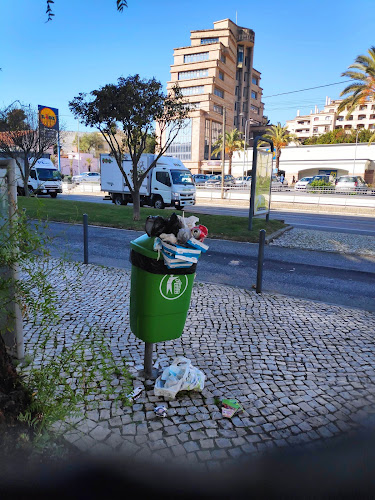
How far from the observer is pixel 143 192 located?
22.0 meters

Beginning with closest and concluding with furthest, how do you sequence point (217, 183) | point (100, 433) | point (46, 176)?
point (100, 433) < point (46, 176) < point (217, 183)

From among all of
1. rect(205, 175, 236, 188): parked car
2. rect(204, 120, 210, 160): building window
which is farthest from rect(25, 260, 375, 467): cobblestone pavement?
rect(204, 120, 210, 160): building window

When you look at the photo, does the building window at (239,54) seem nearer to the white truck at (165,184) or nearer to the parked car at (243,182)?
the parked car at (243,182)

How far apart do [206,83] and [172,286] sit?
8205 centimetres

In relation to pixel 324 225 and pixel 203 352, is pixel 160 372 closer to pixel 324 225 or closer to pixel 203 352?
pixel 203 352

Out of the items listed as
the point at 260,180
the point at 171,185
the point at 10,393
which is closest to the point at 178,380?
the point at 10,393

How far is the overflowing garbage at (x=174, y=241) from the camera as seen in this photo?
294 centimetres

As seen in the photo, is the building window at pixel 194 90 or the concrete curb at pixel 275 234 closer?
the concrete curb at pixel 275 234

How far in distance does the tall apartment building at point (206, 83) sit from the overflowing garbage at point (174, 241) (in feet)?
225

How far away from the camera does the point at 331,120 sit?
104125 millimetres

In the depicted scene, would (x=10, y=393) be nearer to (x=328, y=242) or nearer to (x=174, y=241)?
(x=174, y=241)

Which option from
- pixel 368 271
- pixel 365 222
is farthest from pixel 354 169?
pixel 368 271

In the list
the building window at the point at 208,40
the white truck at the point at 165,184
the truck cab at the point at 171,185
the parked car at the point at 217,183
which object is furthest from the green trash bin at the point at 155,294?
the building window at the point at 208,40

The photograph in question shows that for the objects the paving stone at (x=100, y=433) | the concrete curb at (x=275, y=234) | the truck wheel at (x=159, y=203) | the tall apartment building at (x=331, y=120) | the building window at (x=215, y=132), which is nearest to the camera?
the paving stone at (x=100, y=433)
